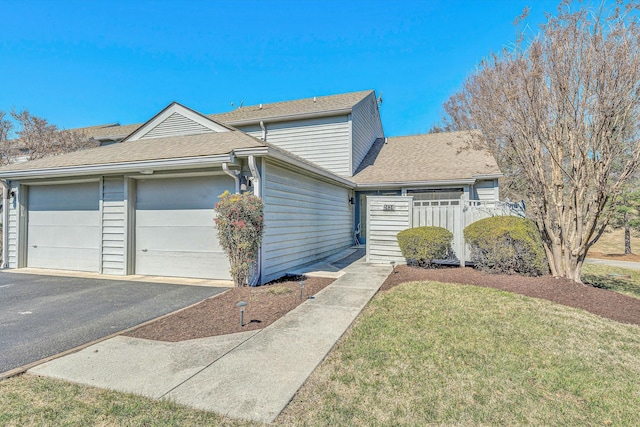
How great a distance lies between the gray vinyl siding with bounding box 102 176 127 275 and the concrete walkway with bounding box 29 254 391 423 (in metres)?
4.91

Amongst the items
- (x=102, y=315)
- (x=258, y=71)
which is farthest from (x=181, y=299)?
(x=258, y=71)

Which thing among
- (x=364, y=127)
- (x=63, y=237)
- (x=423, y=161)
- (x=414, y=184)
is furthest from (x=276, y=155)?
(x=364, y=127)

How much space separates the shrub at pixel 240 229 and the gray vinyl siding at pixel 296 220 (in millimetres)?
580

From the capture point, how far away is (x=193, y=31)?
1208 centimetres

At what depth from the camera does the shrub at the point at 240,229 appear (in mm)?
6172

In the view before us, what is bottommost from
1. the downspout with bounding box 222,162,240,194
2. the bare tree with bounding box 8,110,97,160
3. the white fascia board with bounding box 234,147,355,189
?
the downspout with bounding box 222,162,240,194

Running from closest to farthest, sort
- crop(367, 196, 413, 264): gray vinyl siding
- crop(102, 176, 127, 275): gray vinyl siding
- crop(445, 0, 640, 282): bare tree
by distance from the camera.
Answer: crop(445, 0, 640, 282): bare tree → crop(102, 176, 127, 275): gray vinyl siding → crop(367, 196, 413, 264): gray vinyl siding

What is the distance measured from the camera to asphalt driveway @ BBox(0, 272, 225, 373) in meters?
3.80

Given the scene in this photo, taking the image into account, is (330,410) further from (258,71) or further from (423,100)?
(423,100)

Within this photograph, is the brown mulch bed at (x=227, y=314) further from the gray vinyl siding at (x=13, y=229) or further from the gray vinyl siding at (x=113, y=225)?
the gray vinyl siding at (x=13, y=229)

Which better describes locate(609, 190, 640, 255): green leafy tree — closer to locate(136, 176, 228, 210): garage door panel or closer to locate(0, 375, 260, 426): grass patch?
locate(136, 176, 228, 210): garage door panel

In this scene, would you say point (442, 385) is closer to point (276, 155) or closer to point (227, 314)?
point (227, 314)

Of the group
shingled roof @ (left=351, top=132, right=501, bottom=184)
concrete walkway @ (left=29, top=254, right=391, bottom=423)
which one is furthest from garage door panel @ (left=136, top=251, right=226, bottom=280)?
shingled roof @ (left=351, top=132, right=501, bottom=184)

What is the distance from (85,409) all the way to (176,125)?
913 centimetres
